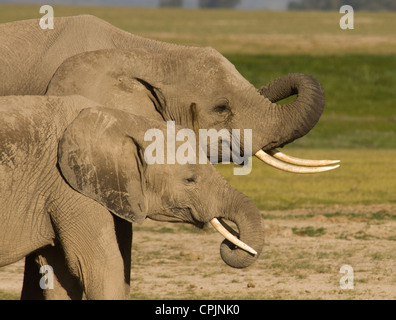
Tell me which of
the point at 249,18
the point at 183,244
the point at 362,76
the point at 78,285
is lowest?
the point at 78,285

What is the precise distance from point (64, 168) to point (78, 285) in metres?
1.12

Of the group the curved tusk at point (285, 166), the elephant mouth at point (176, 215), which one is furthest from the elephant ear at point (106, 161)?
the curved tusk at point (285, 166)

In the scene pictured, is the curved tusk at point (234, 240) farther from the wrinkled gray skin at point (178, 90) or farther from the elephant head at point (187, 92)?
the elephant head at point (187, 92)

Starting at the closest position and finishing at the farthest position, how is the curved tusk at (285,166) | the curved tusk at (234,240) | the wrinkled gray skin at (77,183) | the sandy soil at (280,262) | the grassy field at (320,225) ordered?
the wrinkled gray skin at (77,183)
the curved tusk at (234,240)
the curved tusk at (285,166)
the sandy soil at (280,262)
the grassy field at (320,225)

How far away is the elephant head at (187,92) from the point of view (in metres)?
8.48

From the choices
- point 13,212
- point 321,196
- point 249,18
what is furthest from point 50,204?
point 249,18

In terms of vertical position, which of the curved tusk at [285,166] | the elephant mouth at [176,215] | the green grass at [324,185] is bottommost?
the elephant mouth at [176,215]

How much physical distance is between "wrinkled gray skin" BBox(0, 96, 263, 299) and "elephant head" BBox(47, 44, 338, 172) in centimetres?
127

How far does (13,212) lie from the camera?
693cm

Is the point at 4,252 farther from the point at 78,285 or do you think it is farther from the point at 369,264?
the point at 369,264

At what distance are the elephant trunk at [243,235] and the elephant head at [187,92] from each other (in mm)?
1295

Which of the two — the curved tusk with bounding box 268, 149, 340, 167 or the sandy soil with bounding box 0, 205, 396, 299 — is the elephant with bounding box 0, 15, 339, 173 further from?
the sandy soil with bounding box 0, 205, 396, 299

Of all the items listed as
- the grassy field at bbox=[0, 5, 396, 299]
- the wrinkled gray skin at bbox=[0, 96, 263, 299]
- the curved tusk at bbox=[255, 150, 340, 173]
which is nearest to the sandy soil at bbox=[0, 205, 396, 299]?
the grassy field at bbox=[0, 5, 396, 299]

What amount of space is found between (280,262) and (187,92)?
368cm
